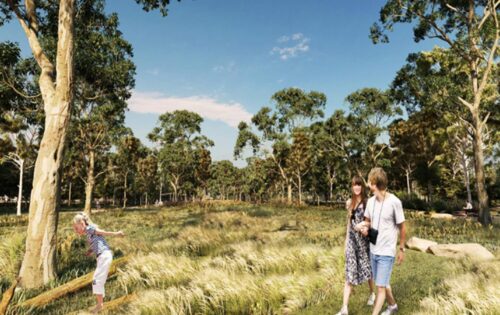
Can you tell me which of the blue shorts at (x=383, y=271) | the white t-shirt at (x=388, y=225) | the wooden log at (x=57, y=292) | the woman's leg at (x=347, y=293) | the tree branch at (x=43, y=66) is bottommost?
the wooden log at (x=57, y=292)

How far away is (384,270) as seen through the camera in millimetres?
3912

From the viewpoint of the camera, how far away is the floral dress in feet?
14.8

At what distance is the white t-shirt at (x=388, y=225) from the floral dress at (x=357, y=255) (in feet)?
1.85

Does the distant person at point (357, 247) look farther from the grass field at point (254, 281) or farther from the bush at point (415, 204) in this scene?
the bush at point (415, 204)

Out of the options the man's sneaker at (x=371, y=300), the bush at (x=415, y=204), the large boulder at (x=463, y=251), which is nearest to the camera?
the man's sneaker at (x=371, y=300)

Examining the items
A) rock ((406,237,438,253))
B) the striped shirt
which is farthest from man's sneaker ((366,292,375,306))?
rock ((406,237,438,253))

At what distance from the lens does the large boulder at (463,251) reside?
7426mm

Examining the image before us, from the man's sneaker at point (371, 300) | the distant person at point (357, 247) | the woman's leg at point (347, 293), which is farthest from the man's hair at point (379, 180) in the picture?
the man's sneaker at point (371, 300)

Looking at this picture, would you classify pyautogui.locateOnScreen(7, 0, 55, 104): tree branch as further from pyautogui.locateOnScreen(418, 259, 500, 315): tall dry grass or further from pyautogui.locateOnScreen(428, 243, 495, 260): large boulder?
pyautogui.locateOnScreen(428, 243, 495, 260): large boulder

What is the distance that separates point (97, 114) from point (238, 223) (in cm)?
1413

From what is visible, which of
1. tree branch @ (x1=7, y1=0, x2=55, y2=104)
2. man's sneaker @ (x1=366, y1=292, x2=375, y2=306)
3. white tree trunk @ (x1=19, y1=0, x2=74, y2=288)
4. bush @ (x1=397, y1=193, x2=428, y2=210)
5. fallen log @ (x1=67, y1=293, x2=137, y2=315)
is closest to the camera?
fallen log @ (x1=67, y1=293, x2=137, y2=315)

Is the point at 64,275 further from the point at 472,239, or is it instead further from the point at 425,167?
the point at 425,167

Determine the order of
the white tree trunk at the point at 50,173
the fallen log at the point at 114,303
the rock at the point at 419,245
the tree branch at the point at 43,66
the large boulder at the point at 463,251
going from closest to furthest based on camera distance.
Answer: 1. the fallen log at the point at 114,303
2. the white tree trunk at the point at 50,173
3. the tree branch at the point at 43,66
4. the large boulder at the point at 463,251
5. the rock at the point at 419,245

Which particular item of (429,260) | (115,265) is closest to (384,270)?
(429,260)
